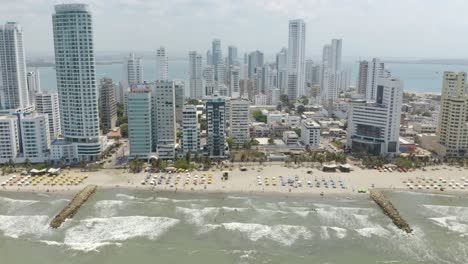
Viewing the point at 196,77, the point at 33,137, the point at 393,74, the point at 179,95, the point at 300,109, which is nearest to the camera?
the point at 33,137

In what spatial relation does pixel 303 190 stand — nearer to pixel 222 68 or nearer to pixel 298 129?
pixel 298 129

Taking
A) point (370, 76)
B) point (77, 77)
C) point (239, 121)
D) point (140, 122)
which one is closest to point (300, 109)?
point (370, 76)

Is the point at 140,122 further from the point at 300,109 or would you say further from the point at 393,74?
the point at 393,74

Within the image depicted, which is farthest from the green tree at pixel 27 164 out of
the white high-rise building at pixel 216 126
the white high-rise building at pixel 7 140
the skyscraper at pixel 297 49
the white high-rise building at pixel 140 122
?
the skyscraper at pixel 297 49

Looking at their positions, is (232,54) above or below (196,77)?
above

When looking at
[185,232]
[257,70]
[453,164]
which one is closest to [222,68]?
[257,70]

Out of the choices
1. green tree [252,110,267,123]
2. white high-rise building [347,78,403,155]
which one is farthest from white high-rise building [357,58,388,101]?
white high-rise building [347,78,403,155]

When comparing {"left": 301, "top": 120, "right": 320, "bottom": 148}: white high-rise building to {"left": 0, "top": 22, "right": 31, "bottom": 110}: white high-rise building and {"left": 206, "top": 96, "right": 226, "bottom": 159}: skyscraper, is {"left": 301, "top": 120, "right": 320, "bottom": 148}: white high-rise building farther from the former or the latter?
{"left": 0, "top": 22, "right": 31, "bottom": 110}: white high-rise building
